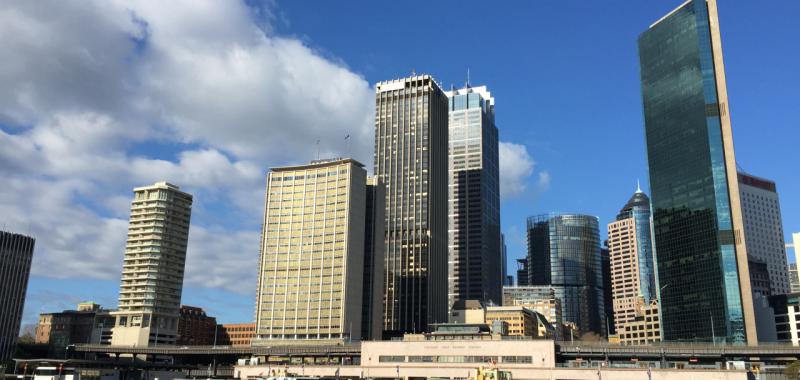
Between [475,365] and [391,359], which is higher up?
[391,359]

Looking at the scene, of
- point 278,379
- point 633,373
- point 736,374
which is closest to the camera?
point 278,379

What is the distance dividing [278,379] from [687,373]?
280ft

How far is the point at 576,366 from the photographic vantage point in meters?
159

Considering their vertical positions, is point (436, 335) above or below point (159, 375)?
above

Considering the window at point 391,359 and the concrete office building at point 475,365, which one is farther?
the window at point 391,359

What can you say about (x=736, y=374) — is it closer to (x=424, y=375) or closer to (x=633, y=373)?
(x=633, y=373)

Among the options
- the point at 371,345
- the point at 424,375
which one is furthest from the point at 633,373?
the point at 371,345

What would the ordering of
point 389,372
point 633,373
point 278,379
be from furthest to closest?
point 389,372 → point 633,373 → point 278,379

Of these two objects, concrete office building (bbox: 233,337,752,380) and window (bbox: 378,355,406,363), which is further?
window (bbox: 378,355,406,363)

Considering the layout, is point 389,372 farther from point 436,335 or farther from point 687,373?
point 687,373

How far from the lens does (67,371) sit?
511 ft

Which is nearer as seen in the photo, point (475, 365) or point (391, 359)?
point (475, 365)

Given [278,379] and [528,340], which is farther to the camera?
[528,340]

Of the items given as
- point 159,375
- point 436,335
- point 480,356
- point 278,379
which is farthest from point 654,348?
point 159,375
